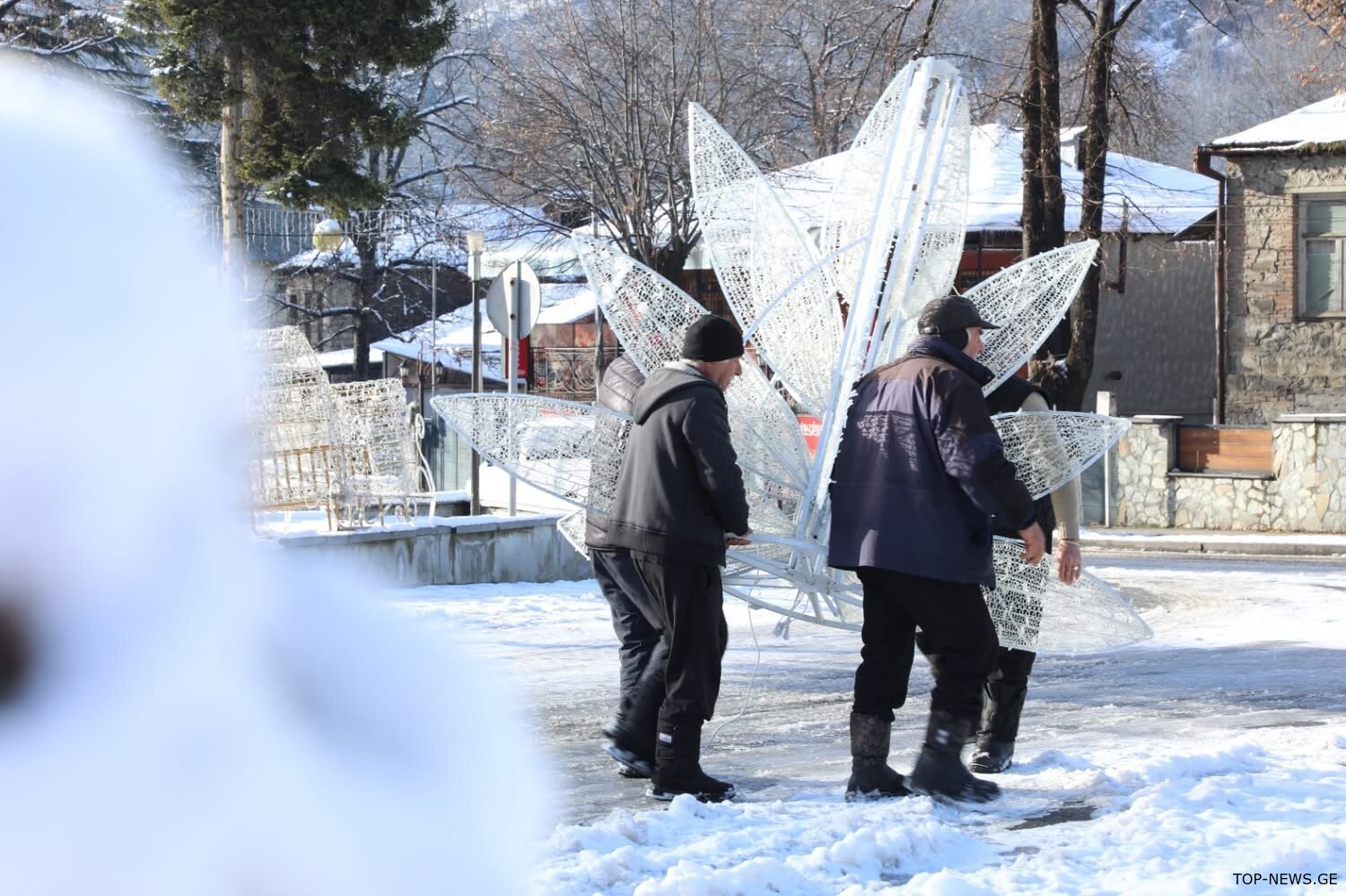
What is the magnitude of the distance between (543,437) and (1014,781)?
2415mm

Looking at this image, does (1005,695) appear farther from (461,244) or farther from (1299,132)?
(461,244)

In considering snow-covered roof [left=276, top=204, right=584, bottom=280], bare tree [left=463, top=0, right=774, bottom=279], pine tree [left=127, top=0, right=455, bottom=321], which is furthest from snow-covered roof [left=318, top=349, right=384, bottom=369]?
pine tree [left=127, top=0, right=455, bottom=321]

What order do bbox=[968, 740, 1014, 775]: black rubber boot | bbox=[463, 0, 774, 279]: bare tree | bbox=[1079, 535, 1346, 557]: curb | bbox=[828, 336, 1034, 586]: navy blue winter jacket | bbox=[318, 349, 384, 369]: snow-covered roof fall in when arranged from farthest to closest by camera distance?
bbox=[318, 349, 384, 369]: snow-covered roof < bbox=[463, 0, 774, 279]: bare tree < bbox=[1079, 535, 1346, 557]: curb < bbox=[968, 740, 1014, 775]: black rubber boot < bbox=[828, 336, 1034, 586]: navy blue winter jacket

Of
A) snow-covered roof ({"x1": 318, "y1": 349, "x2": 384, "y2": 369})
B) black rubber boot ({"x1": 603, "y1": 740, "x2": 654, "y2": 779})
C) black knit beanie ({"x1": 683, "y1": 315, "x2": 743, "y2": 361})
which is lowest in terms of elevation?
black rubber boot ({"x1": 603, "y1": 740, "x2": 654, "y2": 779})

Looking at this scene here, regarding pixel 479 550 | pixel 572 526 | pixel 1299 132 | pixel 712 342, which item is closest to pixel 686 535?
pixel 712 342

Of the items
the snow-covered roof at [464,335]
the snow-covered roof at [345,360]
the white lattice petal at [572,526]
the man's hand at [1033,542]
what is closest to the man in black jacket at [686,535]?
the man's hand at [1033,542]

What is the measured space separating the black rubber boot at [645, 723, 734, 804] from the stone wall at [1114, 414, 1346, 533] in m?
15.6

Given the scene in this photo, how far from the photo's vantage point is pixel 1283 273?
24.0 m

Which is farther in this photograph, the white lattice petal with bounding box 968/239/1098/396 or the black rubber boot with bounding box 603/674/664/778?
the white lattice petal with bounding box 968/239/1098/396

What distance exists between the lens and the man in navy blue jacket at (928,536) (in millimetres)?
5418

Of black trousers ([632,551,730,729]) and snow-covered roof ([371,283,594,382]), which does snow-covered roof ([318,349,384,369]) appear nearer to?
snow-covered roof ([371,283,594,382])

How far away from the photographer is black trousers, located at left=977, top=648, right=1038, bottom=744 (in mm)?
6211

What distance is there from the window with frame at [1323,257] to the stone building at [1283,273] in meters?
0.01

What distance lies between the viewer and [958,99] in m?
6.55
